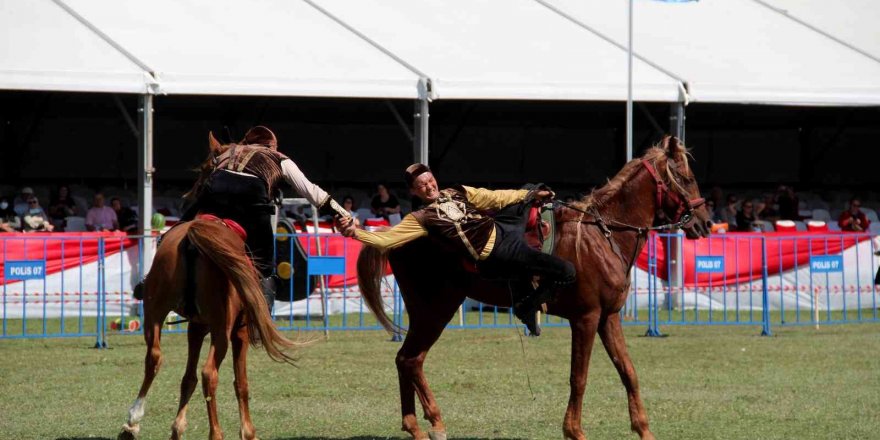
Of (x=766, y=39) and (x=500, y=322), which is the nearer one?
(x=500, y=322)

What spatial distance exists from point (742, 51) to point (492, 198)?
13613mm

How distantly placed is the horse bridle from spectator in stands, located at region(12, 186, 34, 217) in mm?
13712

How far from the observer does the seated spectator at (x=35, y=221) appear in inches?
734

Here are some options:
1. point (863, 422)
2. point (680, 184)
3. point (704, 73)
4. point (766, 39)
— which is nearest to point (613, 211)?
point (680, 184)

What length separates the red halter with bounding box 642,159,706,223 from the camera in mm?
8531

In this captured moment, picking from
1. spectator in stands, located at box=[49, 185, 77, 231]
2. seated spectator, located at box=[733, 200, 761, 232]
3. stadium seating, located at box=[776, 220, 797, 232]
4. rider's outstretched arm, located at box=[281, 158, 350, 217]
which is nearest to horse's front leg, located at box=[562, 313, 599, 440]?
rider's outstretched arm, located at box=[281, 158, 350, 217]

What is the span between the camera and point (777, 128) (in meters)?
28.7

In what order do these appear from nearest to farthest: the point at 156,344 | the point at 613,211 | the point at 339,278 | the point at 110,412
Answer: the point at 156,344
the point at 613,211
the point at 110,412
the point at 339,278

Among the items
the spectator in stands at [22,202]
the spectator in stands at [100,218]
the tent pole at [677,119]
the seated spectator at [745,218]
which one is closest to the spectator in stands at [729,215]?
the seated spectator at [745,218]

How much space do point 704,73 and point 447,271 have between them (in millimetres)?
12093

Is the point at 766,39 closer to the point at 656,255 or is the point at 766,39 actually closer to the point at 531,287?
the point at 656,255

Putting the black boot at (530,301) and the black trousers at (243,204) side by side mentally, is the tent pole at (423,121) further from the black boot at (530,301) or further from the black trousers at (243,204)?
the black boot at (530,301)

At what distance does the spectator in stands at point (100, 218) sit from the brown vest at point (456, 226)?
13101 millimetres

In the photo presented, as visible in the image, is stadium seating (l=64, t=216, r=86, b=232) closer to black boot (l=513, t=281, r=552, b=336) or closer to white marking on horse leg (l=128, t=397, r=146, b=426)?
white marking on horse leg (l=128, t=397, r=146, b=426)
